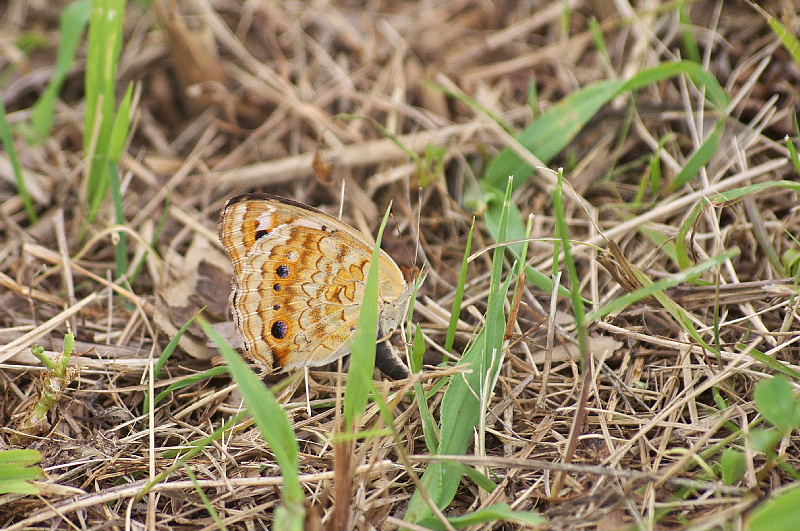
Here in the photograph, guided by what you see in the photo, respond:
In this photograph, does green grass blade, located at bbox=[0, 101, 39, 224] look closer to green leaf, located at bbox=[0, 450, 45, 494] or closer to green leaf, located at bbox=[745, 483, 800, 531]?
green leaf, located at bbox=[0, 450, 45, 494]

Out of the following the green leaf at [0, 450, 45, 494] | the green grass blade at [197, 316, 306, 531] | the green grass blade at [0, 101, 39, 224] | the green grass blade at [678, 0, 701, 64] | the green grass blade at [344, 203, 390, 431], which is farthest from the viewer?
the green grass blade at [678, 0, 701, 64]

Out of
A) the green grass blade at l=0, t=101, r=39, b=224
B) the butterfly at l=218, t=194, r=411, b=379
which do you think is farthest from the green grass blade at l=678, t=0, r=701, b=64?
the green grass blade at l=0, t=101, r=39, b=224

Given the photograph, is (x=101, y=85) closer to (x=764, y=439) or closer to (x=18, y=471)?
(x=18, y=471)

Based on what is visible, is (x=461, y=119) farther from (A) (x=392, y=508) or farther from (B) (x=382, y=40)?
(A) (x=392, y=508)

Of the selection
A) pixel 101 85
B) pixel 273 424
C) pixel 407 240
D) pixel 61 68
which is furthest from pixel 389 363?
pixel 61 68

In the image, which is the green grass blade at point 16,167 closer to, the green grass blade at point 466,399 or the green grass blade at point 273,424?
the green grass blade at point 273,424

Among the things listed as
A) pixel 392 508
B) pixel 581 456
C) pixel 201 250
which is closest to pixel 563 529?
pixel 581 456
